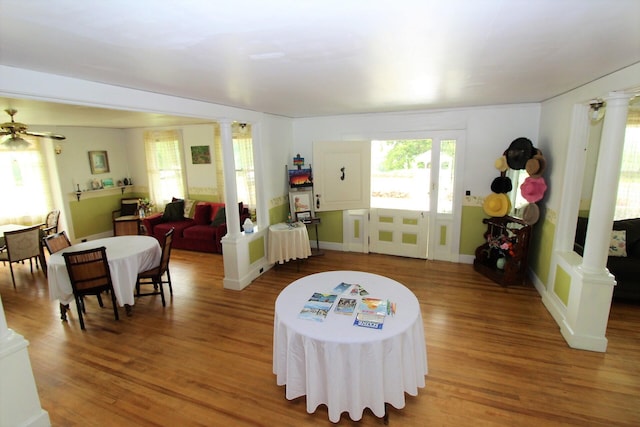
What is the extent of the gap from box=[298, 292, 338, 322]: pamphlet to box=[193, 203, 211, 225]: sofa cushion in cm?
440

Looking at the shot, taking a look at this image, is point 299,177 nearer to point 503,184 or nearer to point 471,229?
point 471,229

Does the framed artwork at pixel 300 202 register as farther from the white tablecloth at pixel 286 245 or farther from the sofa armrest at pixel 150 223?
the sofa armrest at pixel 150 223

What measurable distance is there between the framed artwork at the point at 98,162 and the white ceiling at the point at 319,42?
5.22 m

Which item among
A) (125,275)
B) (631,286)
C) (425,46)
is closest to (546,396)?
(631,286)

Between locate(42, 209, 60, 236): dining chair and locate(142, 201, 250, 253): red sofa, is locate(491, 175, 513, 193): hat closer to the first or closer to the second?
locate(142, 201, 250, 253): red sofa

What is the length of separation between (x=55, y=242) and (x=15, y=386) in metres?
2.30

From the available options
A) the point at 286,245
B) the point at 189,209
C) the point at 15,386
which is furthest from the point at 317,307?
the point at 189,209

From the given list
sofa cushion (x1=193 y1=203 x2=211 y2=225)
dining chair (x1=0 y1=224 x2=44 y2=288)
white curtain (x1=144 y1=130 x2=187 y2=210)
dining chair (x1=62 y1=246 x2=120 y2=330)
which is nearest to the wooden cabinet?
dining chair (x1=62 y1=246 x2=120 y2=330)

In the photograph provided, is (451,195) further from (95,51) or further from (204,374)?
(95,51)

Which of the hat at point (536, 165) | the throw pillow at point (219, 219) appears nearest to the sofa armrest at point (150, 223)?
the throw pillow at point (219, 219)

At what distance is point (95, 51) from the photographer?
5.82 feet

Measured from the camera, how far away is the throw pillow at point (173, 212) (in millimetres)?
6605

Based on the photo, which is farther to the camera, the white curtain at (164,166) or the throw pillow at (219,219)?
the white curtain at (164,166)

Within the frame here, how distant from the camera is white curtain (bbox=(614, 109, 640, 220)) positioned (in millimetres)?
4281
